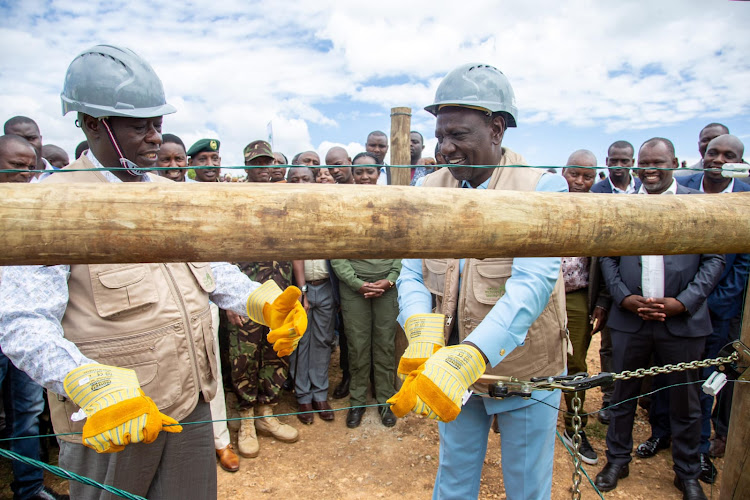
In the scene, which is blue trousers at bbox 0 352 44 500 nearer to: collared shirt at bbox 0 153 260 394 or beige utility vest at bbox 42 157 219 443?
beige utility vest at bbox 42 157 219 443

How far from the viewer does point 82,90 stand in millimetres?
1676

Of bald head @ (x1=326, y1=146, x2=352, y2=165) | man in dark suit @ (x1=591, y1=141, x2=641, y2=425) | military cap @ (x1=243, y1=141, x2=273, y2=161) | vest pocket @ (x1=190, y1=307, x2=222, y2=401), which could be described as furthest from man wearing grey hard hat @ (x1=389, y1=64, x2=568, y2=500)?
bald head @ (x1=326, y1=146, x2=352, y2=165)

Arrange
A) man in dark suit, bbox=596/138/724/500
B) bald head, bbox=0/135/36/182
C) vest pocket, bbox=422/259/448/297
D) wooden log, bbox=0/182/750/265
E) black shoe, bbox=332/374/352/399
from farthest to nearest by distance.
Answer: black shoe, bbox=332/374/352/399 < bald head, bbox=0/135/36/182 < man in dark suit, bbox=596/138/724/500 < vest pocket, bbox=422/259/448/297 < wooden log, bbox=0/182/750/265

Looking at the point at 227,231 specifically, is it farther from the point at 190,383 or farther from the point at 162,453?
the point at 162,453

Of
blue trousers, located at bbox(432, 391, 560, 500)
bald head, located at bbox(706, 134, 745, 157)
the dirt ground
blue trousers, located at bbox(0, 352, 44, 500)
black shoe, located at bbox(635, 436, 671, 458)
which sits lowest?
the dirt ground

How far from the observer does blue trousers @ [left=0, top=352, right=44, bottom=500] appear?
2.95m

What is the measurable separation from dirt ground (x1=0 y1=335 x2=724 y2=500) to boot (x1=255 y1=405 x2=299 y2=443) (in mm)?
56

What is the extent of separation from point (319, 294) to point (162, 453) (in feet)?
8.04

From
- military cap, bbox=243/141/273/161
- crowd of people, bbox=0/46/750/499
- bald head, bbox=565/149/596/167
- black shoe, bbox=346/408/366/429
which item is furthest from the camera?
bald head, bbox=565/149/596/167

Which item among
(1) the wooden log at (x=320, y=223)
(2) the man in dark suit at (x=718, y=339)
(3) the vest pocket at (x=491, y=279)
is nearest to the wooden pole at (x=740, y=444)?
(1) the wooden log at (x=320, y=223)

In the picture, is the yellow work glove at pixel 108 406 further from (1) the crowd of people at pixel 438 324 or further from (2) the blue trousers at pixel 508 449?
(2) the blue trousers at pixel 508 449

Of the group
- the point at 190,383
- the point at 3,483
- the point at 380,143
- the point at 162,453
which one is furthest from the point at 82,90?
the point at 380,143

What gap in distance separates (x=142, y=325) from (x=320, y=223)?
0.99m

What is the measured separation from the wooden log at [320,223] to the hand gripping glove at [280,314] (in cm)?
84
